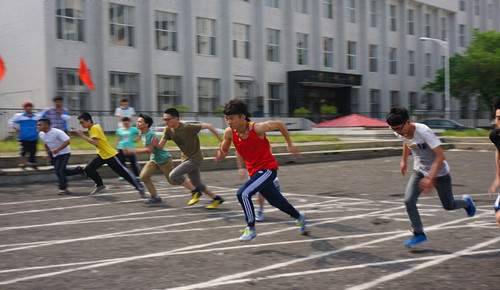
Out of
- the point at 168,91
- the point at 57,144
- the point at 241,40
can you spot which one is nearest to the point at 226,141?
the point at 57,144

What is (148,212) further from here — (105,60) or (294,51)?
(294,51)

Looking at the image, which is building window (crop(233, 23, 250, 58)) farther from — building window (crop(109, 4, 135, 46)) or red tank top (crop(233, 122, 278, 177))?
red tank top (crop(233, 122, 278, 177))

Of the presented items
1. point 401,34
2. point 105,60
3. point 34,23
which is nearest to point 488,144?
point 105,60

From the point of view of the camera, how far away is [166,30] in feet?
102

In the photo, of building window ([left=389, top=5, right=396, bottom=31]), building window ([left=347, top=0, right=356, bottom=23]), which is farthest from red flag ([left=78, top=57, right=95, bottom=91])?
building window ([left=389, top=5, right=396, bottom=31])

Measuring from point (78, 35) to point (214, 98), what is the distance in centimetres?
961

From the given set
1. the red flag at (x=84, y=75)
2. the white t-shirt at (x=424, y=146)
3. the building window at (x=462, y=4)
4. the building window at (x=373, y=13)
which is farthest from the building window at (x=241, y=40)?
the building window at (x=462, y=4)

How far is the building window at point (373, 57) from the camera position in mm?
45219

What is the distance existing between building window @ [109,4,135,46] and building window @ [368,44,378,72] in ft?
75.2

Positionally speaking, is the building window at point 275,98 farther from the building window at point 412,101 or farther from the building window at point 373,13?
the building window at point 412,101

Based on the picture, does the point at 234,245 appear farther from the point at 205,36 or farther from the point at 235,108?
the point at 205,36

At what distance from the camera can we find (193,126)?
28.6 feet

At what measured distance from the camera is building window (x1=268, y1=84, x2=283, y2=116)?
37031mm

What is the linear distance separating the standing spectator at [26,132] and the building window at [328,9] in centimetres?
3190
